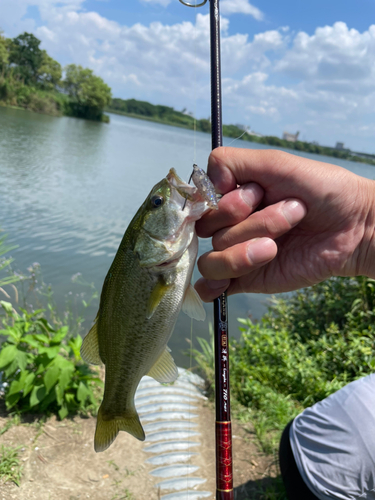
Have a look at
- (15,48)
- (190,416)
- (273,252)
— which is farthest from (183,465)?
(15,48)

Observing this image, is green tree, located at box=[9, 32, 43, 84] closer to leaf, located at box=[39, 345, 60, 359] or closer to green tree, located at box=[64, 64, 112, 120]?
green tree, located at box=[64, 64, 112, 120]

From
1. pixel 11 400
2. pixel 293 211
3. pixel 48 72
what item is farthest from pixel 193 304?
pixel 48 72

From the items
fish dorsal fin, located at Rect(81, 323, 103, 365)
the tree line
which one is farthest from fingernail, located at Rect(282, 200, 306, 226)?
the tree line

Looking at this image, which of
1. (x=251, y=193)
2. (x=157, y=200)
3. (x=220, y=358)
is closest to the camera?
(x=157, y=200)

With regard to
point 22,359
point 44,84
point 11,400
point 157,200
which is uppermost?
point 44,84

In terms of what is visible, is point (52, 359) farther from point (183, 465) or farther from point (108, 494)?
point (183, 465)

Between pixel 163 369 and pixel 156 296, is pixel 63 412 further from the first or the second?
pixel 156 296
